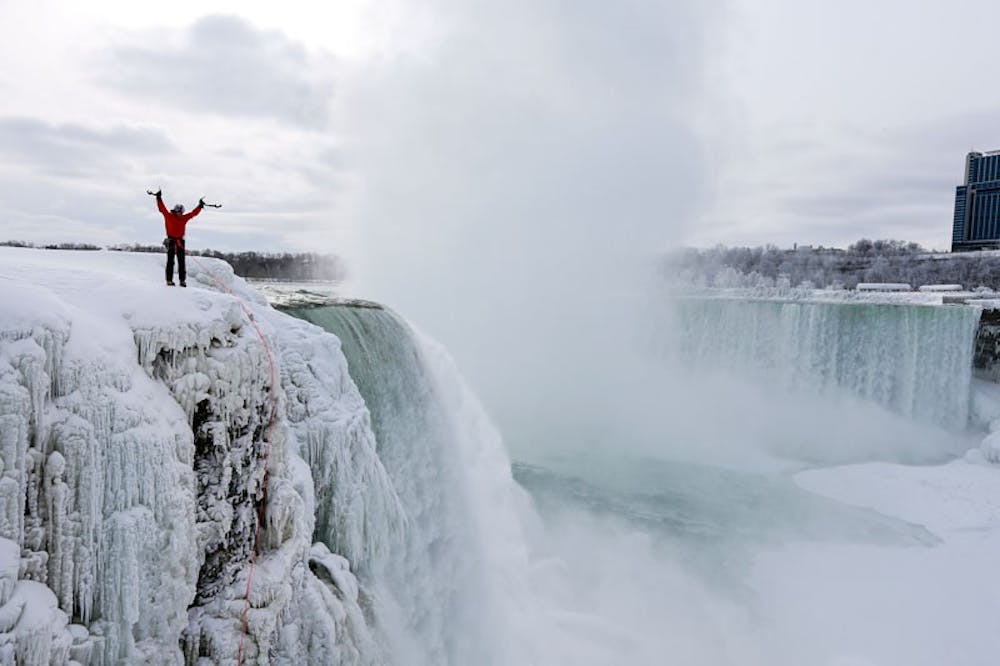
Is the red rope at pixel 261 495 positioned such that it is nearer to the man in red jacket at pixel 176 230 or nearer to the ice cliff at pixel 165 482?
the ice cliff at pixel 165 482

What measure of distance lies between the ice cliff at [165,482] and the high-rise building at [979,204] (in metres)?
73.5

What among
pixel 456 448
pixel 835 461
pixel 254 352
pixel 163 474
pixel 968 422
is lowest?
pixel 835 461

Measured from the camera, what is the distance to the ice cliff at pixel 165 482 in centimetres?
302

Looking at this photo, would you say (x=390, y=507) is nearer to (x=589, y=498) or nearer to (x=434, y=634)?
(x=434, y=634)

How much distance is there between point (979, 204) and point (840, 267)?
18.4 m

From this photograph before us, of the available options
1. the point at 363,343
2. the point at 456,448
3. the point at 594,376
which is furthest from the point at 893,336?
the point at 363,343

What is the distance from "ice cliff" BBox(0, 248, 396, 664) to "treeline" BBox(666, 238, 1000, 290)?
30978 mm

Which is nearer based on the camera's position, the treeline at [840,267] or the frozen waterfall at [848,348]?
the frozen waterfall at [848,348]

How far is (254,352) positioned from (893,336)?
67.9ft

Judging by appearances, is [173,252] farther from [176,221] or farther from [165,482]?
[165,482]

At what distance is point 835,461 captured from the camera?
18.0m

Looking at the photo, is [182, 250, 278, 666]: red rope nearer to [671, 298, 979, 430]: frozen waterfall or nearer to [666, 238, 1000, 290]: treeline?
[671, 298, 979, 430]: frozen waterfall

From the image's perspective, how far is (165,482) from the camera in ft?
11.7

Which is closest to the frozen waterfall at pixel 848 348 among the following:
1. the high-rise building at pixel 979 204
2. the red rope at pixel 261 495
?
the red rope at pixel 261 495
